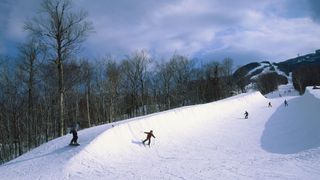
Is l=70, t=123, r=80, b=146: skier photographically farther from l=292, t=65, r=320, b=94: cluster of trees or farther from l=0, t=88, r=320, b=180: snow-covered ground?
l=292, t=65, r=320, b=94: cluster of trees

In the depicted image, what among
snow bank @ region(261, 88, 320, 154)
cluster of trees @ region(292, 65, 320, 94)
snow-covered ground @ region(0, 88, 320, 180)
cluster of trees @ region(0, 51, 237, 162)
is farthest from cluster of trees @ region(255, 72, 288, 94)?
snow-covered ground @ region(0, 88, 320, 180)

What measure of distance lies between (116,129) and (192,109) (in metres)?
17.3

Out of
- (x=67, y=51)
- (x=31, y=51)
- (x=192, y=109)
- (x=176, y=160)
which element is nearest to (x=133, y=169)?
(x=176, y=160)

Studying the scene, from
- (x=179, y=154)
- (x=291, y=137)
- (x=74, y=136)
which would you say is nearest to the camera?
(x=74, y=136)

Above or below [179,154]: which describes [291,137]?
above

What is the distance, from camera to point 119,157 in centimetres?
2125

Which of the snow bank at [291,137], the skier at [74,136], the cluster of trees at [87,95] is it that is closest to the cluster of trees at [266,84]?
the cluster of trees at [87,95]

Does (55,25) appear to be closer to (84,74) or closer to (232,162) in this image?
(232,162)

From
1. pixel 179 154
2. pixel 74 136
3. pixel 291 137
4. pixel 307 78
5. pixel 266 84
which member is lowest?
pixel 179 154

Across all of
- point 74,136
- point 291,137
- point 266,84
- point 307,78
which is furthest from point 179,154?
point 266,84

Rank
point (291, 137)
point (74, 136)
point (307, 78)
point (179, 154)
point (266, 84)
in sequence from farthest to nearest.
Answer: point (266, 84)
point (307, 78)
point (291, 137)
point (179, 154)
point (74, 136)

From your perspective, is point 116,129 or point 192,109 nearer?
point 116,129

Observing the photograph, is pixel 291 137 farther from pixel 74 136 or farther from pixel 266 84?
pixel 266 84

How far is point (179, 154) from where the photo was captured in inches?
891
